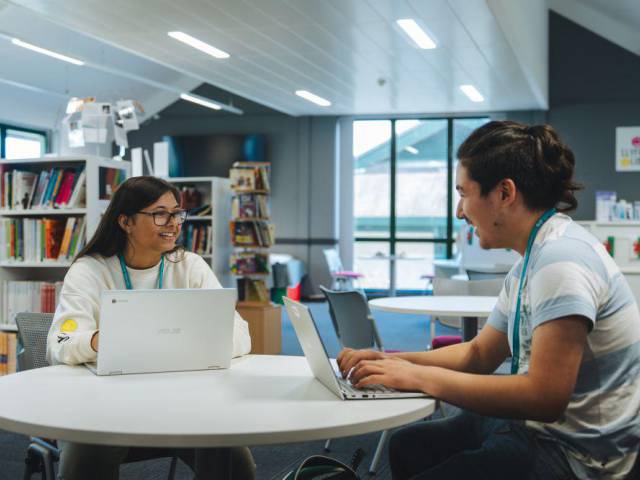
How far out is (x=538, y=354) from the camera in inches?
55.0

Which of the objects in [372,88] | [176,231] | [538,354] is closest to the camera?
[538,354]

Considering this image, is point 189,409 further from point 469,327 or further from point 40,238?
point 40,238

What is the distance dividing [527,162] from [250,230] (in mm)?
5499

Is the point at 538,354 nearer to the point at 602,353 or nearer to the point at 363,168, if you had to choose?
the point at 602,353

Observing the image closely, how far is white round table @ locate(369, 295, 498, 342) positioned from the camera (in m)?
3.54

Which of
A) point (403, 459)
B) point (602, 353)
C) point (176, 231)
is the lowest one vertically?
point (403, 459)

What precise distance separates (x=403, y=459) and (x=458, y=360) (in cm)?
31

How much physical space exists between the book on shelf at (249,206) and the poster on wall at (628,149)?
628cm

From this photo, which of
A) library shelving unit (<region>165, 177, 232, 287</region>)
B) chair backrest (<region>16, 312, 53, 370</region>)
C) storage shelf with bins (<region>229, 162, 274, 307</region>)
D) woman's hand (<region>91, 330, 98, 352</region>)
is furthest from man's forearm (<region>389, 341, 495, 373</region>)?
library shelving unit (<region>165, 177, 232, 287</region>)

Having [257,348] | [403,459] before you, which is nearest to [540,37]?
[257,348]

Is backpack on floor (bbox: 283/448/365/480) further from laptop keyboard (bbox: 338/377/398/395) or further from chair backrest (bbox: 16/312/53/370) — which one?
chair backrest (bbox: 16/312/53/370)

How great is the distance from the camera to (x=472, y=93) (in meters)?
10.1

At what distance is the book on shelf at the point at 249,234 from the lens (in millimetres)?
6914

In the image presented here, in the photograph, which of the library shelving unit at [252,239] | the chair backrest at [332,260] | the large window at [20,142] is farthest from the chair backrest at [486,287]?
the large window at [20,142]
